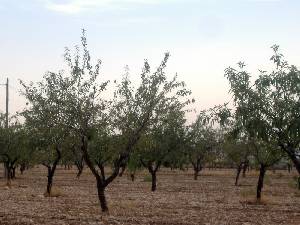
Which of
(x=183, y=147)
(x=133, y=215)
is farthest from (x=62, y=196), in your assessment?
(x=183, y=147)

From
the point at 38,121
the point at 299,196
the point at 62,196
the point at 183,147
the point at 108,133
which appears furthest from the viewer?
the point at 183,147

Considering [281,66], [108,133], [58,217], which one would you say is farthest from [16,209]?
[281,66]

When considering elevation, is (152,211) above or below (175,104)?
below

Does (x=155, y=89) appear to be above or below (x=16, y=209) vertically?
above

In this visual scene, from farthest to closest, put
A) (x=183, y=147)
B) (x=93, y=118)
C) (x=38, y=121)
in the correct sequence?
(x=183, y=147) < (x=38, y=121) < (x=93, y=118)

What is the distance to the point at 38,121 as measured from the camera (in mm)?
27344

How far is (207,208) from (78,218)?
28.7ft

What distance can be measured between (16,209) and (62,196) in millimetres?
9899

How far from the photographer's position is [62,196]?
113 feet

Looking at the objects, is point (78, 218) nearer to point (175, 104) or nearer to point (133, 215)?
point (133, 215)

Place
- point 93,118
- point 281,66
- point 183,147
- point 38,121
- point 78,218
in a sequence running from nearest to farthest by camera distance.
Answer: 1. point 281,66
2. point 78,218
3. point 93,118
4. point 38,121
5. point 183,147

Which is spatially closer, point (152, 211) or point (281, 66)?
point (281, 66)

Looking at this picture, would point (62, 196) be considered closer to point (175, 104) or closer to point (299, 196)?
point (175, 104)

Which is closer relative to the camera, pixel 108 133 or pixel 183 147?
pixel 108 133
